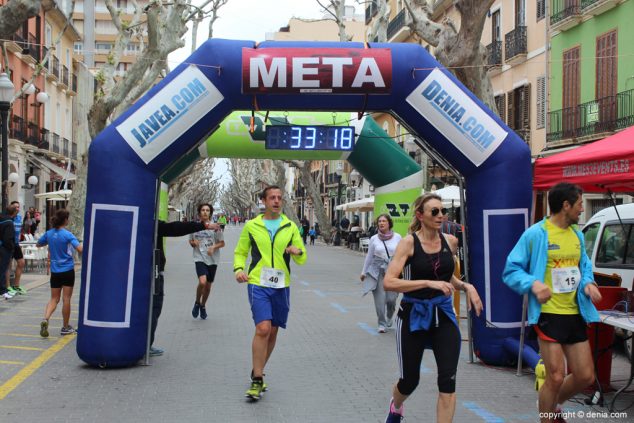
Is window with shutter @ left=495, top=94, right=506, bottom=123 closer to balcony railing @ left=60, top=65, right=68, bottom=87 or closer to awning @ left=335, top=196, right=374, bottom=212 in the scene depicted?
awning @ left=335, top=196, right=374, bottom=212

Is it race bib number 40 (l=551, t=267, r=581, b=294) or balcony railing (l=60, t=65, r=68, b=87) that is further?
balcony railing (l=60, t=65, r=68, b=87)

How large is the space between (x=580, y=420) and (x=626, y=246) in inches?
152

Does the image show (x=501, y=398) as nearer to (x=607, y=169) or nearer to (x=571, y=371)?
(x=571, y=371)

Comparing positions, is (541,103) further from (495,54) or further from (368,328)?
(368,328)

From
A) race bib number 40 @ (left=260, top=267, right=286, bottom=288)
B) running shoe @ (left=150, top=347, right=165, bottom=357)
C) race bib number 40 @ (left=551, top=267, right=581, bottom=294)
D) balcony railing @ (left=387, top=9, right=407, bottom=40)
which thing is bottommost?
running shoe @ (left=150, top=347, right=165, bottom=357)

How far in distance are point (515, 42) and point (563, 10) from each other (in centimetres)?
414

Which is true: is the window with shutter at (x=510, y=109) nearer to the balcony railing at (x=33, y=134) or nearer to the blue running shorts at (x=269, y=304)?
the balcony railing at (x=33, y=134)

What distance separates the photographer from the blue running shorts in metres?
7.12

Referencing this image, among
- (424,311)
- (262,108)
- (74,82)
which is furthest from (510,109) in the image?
(74,82)

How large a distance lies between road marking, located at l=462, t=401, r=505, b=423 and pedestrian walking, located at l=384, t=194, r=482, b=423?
3.98 ft

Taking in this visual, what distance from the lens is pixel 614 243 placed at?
995 cm

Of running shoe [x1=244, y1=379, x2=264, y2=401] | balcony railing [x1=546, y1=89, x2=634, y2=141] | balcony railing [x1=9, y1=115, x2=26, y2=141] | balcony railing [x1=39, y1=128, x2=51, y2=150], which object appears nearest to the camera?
running shoe [x1=244, y1=379, x2=264, y2=401]

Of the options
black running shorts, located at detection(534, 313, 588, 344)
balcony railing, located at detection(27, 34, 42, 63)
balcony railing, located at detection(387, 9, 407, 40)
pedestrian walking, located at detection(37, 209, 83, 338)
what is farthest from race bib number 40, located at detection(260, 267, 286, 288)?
balcony railing, located at detection(387, 9, 407, 40)

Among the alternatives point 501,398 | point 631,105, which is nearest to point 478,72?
point 631,105
